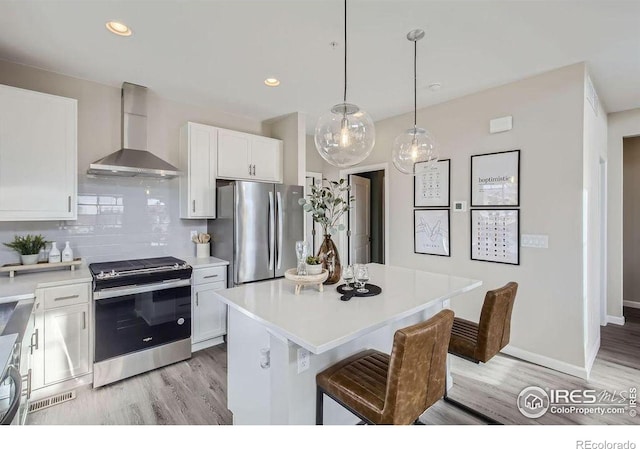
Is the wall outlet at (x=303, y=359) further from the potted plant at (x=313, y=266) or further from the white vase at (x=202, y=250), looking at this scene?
the white vase at (x=202, y=250)

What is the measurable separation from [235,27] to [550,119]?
2.76 m

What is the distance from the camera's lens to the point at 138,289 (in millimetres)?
2646

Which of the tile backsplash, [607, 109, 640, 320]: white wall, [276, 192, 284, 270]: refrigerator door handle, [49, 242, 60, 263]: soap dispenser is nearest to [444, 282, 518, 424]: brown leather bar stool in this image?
[276, 192, 284, 270]: refrigerator door handle

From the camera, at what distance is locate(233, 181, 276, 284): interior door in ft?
10.6

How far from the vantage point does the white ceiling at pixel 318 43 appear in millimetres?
1915

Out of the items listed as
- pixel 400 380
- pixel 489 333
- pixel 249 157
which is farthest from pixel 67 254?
pixel 489 333

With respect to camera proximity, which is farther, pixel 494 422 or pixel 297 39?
pixel 297 39

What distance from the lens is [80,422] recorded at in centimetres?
209

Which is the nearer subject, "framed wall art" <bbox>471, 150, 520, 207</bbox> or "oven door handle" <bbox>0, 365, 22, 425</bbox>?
"oven door handle" <bbox>0, 365, 22, 425</bbox>

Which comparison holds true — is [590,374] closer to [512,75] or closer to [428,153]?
[428,153]

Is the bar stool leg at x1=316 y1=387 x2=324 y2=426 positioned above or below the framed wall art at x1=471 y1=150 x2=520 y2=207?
below

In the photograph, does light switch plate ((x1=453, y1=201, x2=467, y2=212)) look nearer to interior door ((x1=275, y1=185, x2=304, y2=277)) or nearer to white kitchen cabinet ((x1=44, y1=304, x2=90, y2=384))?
interior door ((x1=275, y1=185, x2=304, y2=277))

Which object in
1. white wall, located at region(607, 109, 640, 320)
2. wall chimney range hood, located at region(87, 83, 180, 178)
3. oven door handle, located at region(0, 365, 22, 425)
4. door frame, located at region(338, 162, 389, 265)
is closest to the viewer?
oven door handle, located at region(0, 365, 22, 425)

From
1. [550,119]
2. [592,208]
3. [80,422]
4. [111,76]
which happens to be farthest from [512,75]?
[80,422]
